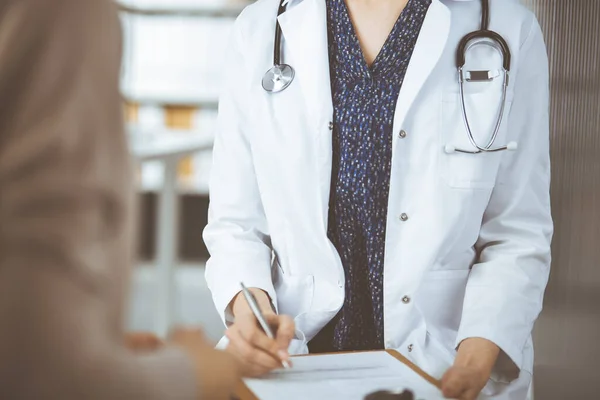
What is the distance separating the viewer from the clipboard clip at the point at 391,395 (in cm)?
75

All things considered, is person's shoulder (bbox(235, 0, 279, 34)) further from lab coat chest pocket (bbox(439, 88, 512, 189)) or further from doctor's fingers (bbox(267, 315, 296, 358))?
doctor's fingers (bbox(267, 315, 296, 358))

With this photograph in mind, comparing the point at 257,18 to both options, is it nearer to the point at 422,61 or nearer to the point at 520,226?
the point at 422,61

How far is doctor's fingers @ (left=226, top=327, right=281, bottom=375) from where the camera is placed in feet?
2.94

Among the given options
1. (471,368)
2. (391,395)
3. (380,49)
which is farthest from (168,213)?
(391,395)

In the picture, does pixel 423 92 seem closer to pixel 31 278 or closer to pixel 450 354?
pixel 450 354

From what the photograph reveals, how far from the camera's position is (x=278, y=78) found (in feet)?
4.06

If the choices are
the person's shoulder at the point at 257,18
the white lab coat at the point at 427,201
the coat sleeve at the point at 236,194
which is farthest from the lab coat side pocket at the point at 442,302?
the person's shoulder at the point at 257,18

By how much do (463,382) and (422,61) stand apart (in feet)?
1.65

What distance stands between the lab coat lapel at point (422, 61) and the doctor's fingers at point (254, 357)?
1.35ft

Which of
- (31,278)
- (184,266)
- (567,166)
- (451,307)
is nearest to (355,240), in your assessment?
(451,307)

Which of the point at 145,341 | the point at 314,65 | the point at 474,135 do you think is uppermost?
the point at 314,65

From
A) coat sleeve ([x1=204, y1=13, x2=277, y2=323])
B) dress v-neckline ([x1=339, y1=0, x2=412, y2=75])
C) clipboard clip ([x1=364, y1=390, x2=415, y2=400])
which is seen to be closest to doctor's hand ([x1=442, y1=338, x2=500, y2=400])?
clipboard clip ([x1=364, y1=390, x2=415, y2=400])

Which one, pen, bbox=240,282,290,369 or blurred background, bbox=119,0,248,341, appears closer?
pen, bbox=240,282,290,369

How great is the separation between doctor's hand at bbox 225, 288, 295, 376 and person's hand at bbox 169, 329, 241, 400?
28 centimetres
